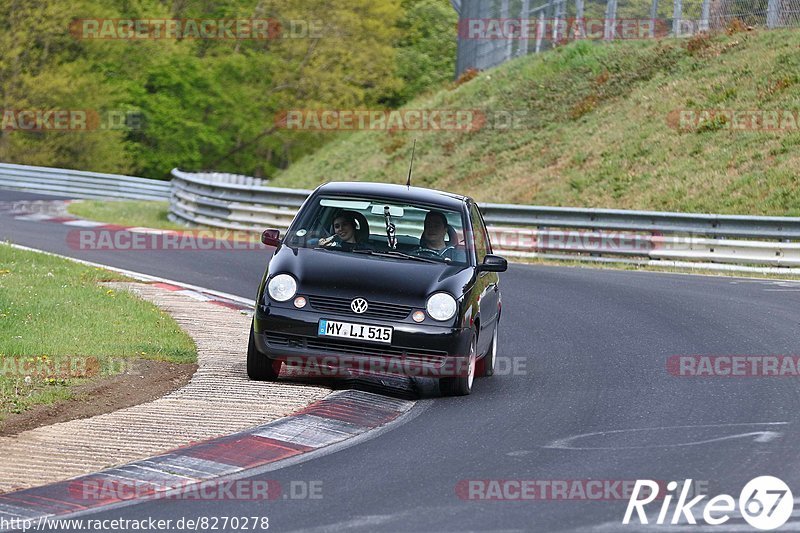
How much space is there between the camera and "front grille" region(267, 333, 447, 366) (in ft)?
32.7

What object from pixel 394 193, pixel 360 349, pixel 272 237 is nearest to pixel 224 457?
pixel 360 349

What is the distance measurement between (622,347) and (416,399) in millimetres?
3560

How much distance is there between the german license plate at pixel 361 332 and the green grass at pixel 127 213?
1908cm

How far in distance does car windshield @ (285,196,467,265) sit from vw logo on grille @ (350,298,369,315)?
72 cm

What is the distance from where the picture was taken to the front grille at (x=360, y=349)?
998cm

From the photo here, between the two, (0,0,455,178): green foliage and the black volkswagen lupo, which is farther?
(0,0,455,178): green foliage

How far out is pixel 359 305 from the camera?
10.0 m

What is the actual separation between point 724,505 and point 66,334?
6940 millimetres

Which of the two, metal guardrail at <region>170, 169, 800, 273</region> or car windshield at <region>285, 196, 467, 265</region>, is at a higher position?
car windshield at <region>285, 196, 467, 265</region>

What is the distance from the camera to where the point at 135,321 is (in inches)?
519

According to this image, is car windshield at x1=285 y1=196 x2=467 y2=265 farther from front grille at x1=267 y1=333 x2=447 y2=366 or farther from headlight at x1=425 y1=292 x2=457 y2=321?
front grille at x1=267 y1=333 x2=447 y2=366

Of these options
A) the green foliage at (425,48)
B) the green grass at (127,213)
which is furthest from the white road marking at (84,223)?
the green foliage at (425,48)

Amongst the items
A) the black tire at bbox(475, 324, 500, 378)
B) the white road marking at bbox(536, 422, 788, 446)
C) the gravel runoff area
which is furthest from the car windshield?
the white road marking at bbox(536, 422, 788, 446)

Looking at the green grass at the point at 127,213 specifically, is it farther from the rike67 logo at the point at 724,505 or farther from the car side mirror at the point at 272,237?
the rike67 logo at the point at 724,505
